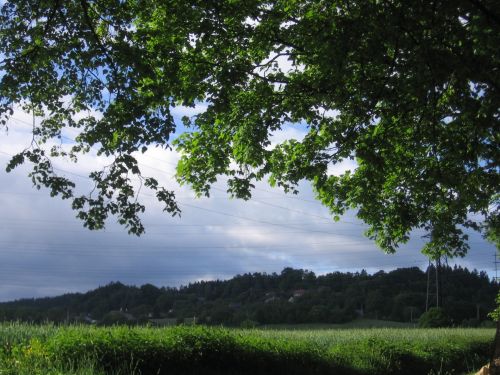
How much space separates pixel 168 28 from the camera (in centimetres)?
1156

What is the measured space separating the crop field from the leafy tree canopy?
2.62 m

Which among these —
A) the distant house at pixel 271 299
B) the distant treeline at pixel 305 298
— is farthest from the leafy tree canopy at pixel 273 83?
the distant house at pixel 271 299

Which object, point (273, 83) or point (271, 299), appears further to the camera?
point (271, 299)

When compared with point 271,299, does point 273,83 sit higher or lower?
higher

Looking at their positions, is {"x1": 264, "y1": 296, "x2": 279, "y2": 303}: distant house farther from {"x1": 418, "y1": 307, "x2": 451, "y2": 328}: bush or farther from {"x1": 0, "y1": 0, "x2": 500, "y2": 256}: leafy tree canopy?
{"x1": 0, "y1": 0, "x2": 500, "y2": 256}: leafy tree canopy

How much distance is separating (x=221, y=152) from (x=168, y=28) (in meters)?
4.51

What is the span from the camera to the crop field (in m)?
8.72

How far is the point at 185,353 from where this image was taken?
13438mm

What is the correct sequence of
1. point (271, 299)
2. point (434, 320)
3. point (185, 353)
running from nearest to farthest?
point (185, 353), point (434, 320), point (271, 299)

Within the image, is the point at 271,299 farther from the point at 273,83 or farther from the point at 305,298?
the point at 273,83

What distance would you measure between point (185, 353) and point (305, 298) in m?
46.2

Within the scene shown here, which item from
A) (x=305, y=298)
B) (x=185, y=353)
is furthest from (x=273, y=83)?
(x=305, y=298)

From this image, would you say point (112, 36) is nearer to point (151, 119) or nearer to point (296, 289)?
point (151, 119)

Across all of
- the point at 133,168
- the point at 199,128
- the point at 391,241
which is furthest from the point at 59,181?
the point at 391,241
